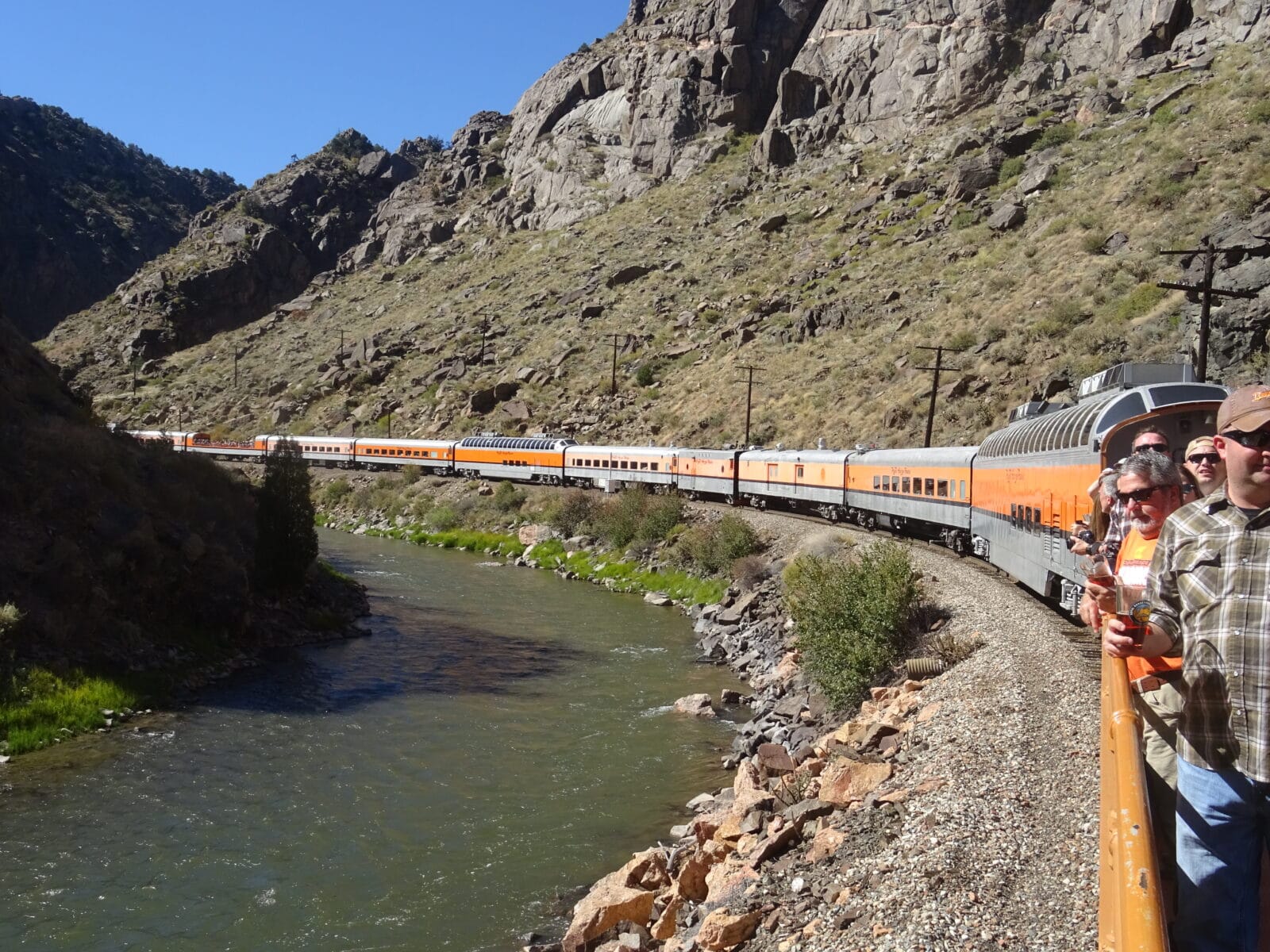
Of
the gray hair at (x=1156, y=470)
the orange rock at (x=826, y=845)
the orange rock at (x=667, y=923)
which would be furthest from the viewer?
the orange rock at (x=667, y=923)

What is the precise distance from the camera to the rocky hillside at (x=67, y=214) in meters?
131

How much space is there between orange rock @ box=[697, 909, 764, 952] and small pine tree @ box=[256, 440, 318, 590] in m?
19.9

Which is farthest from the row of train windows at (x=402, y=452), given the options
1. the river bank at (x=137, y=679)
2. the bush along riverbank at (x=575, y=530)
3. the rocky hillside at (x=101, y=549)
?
the river bank at (x=137, y=679)

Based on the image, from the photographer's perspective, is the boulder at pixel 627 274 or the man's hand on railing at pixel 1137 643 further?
the boulder at pixel 627 274

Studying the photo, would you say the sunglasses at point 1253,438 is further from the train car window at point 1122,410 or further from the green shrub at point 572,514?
the green shrub at point 572,514

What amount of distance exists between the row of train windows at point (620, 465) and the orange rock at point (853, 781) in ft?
119

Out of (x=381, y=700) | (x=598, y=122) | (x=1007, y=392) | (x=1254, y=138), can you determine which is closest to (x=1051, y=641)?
(x=381, y=700)

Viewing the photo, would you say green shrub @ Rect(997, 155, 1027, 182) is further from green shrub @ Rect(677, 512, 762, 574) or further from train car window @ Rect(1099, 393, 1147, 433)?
train car window @ Rect(1099, 393, 1147, 433)

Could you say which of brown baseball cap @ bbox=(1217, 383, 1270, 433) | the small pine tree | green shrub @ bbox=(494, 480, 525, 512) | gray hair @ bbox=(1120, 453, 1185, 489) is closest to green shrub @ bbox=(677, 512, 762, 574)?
the small pine tree

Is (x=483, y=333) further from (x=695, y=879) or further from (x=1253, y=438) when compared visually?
(x=1253, y=438)

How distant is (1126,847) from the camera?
108 inches

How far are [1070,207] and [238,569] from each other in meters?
49.7

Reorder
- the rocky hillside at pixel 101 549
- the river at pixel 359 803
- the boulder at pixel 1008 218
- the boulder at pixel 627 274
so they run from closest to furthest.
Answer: the river at pixel 359 803 < the rocky hillside at pixel 101 549 < the boulder at pixel 1008 218 < the boulder at pixel 627 274

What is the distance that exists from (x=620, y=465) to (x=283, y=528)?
936 inches
